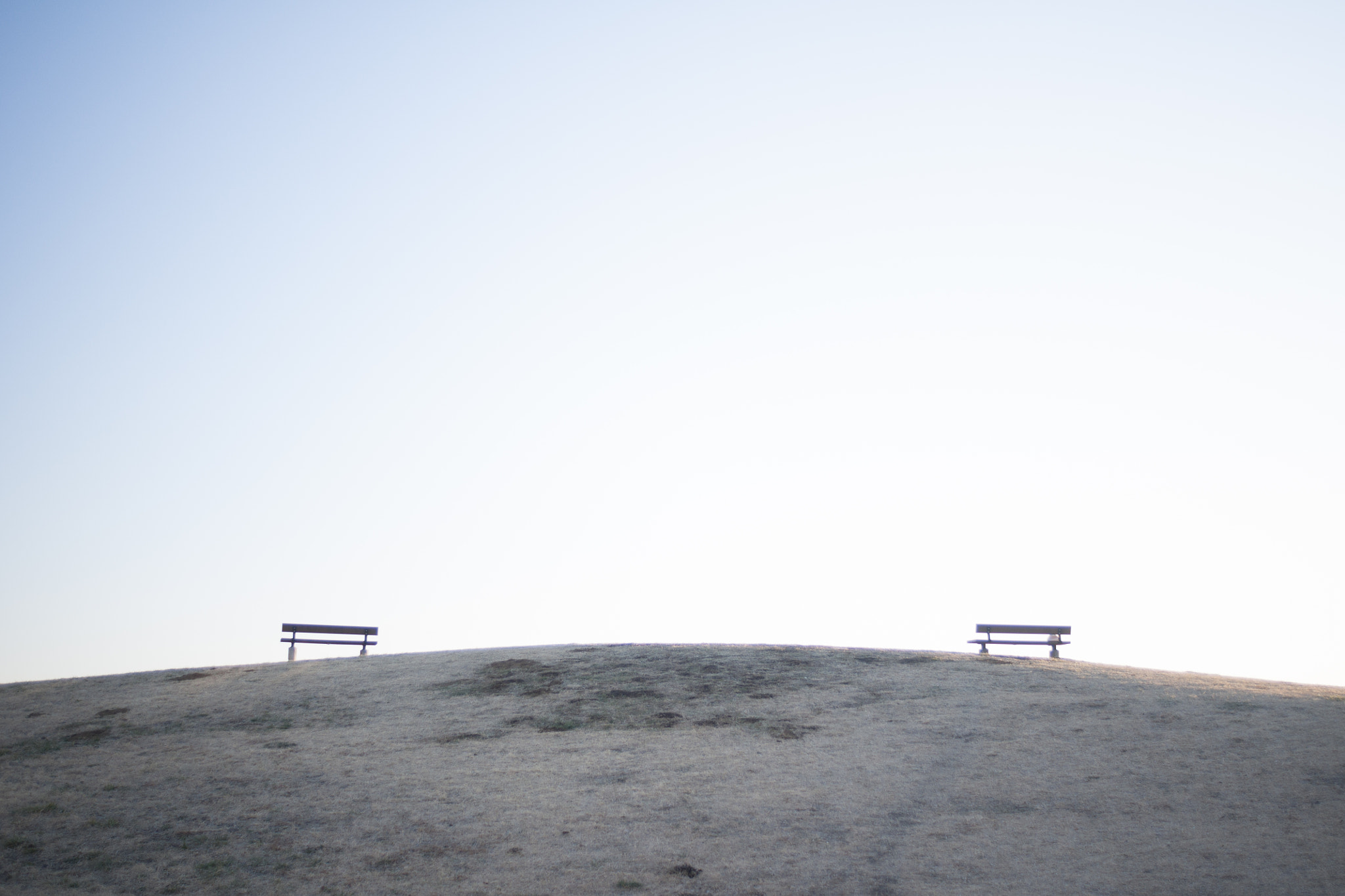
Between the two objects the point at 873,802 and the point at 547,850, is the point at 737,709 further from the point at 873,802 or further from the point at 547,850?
the point at 547,850

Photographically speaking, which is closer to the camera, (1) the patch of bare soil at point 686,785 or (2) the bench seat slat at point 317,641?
(1) the patch of bare soil at point 686,785

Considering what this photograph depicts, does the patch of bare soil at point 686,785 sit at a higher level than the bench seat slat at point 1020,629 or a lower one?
lower

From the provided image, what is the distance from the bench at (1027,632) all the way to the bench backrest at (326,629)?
12.6 metres

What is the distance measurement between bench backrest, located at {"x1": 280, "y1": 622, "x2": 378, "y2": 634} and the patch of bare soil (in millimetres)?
3904

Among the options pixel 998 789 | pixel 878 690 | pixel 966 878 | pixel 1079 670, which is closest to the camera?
pixel 966 878

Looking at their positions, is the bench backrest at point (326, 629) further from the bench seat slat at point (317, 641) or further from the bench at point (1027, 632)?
the bench at point (1027, 632)

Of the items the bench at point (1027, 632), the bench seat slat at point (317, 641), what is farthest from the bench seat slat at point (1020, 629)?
the bench seat slat at point (317, 641)

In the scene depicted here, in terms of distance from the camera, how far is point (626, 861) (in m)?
7.84

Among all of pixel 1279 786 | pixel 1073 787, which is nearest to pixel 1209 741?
pixel 1279 786

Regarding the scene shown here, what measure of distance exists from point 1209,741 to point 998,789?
319cm

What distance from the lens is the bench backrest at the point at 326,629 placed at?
63.0 ft

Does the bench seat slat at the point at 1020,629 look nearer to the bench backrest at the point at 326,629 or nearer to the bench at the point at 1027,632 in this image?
the bench at the point at 1027,632

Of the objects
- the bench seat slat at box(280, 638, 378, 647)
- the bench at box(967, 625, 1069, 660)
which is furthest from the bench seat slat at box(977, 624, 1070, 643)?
the bench seat slat at box(280, 638, 378, 647)

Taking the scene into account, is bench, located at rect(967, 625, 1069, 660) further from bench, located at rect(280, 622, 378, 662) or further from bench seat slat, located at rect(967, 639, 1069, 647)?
bench, located at rect(280, 622, 378, 662)
